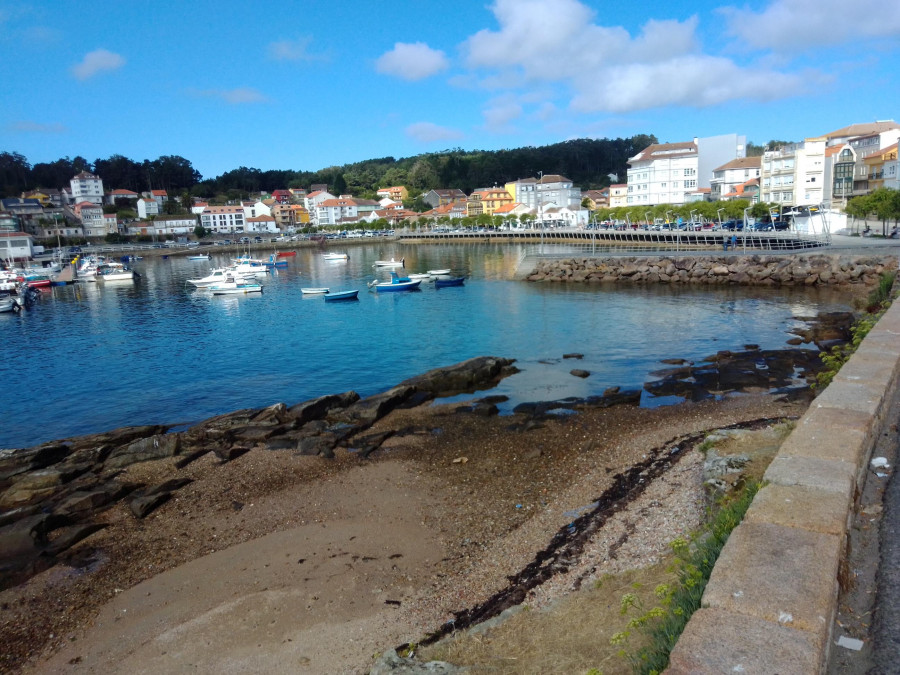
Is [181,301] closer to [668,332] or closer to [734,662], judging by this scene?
[668,332]

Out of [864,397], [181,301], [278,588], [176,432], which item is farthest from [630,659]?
[181,301]

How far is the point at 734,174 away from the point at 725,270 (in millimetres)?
57070

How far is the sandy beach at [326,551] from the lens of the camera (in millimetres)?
7684

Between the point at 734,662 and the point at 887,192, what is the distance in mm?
60158

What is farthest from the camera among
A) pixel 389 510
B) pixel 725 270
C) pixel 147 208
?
pixel 147 208

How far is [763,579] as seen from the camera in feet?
13.7

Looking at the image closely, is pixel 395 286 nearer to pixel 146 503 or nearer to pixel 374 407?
pixel 374 407

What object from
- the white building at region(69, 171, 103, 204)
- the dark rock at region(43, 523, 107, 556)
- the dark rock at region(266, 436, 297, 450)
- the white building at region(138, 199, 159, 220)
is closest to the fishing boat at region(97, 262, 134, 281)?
the dark rock at region(266, 436, 297, 450)

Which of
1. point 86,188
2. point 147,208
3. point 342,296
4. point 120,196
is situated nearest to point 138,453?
point 342,296

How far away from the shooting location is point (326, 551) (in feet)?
32.0

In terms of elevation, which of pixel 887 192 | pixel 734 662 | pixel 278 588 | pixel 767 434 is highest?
pixel 887 192

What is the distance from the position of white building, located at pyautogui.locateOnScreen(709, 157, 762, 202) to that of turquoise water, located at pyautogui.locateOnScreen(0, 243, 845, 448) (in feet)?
193

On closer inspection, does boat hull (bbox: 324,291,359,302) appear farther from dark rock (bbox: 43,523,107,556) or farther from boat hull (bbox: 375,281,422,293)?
dark rock (bbox: 43,523,107,556)

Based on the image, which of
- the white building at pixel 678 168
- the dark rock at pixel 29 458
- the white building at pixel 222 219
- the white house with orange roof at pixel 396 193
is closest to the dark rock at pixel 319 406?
the dark rock at pixel 29 458
